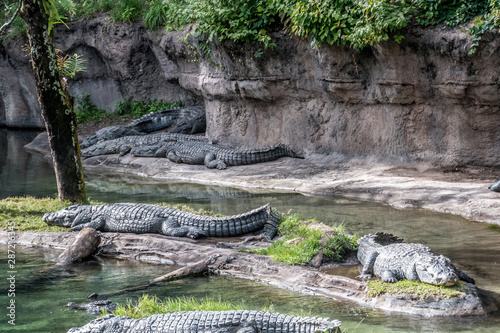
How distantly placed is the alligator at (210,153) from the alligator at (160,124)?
6.12 ft

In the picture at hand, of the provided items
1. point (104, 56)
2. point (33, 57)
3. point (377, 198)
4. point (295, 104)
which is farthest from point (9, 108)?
point (377, 198)

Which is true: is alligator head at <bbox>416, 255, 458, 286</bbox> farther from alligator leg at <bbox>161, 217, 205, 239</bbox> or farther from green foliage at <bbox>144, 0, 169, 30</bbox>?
green foliage at <bbox>144, 0, 169, 30</bbox>

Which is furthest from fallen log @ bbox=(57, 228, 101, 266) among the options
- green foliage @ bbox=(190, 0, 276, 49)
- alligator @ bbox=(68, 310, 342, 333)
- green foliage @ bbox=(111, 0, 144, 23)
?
green foliage @ bbox=(111, 0, 144, 23)

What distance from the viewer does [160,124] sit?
17609 mm

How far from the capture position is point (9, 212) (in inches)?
358

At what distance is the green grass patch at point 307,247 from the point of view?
6422mm

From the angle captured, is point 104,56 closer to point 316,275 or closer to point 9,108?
point 9,108

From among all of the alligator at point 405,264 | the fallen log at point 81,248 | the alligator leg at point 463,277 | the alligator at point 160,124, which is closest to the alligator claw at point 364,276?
the alligator at point 405,264

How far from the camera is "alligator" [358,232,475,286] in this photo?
A: 5.36 meters

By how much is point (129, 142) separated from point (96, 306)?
10310 mm

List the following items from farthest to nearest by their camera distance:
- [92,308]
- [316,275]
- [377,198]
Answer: [377,198]
[316,275]
[92,308]

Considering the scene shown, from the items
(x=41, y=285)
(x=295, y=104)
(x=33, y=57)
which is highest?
(x=33, y=57)

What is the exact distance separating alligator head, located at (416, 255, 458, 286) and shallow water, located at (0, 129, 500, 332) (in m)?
0.38

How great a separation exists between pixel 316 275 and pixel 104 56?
1529cm
